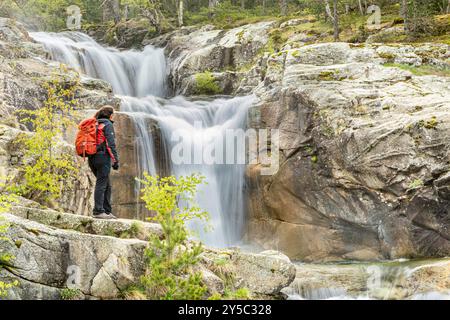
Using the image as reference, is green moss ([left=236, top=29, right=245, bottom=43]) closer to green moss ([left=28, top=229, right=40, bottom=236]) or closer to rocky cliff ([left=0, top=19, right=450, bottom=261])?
rocky cliff ([left=0, top=19, right=450, bottom=261])

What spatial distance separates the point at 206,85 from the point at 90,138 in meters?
13.6

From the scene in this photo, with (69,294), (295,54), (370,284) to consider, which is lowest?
(370,284)

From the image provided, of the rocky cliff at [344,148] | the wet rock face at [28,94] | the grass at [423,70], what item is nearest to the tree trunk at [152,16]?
the wet rock face at [28,94]

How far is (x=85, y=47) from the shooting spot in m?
24.8

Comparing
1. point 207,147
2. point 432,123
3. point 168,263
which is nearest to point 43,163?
point 168,263

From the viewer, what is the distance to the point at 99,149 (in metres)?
9.36

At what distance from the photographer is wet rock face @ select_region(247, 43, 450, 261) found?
12.2 meters

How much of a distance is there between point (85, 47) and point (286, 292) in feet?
63.4

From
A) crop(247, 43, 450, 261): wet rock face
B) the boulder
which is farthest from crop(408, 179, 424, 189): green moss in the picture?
the boulder

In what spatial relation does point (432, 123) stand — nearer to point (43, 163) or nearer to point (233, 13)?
point (43, 163)

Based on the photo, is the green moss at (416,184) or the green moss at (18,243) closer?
the green moss at (18,243)

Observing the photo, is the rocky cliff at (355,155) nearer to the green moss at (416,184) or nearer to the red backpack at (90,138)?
the green moss at (416,184)

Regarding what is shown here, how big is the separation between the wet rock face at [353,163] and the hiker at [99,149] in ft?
21.4

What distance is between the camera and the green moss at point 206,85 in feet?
73.5
